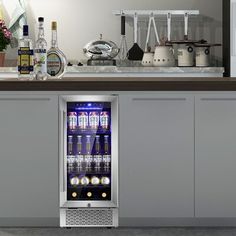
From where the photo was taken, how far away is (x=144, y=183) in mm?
3359

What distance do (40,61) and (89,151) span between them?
0.56 metres

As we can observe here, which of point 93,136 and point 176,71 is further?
point 176,71

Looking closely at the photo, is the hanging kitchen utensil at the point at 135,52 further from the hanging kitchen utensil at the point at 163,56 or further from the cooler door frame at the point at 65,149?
the cooler door frame at the point at 65,149

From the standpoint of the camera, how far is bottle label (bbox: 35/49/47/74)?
343 cm

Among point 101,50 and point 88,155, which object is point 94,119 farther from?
point 101,50

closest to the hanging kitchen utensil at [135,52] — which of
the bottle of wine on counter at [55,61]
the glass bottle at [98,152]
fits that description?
the bottle of wine on counter at [55,61]

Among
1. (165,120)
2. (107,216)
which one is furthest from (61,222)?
(165,120)

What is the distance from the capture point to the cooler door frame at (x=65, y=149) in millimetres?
3334

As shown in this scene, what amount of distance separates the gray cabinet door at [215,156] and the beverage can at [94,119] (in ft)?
1.75

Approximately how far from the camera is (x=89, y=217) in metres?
3.38

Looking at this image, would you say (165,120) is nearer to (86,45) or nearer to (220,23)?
(86,45)

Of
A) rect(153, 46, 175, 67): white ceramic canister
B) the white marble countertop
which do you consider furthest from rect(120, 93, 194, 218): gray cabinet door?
rect(153, 46, 175, 67): white ceramic canister

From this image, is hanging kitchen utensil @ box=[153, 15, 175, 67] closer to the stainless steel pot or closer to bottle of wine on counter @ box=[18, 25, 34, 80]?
the stainless steel pot

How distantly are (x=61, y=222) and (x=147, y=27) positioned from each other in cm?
285
